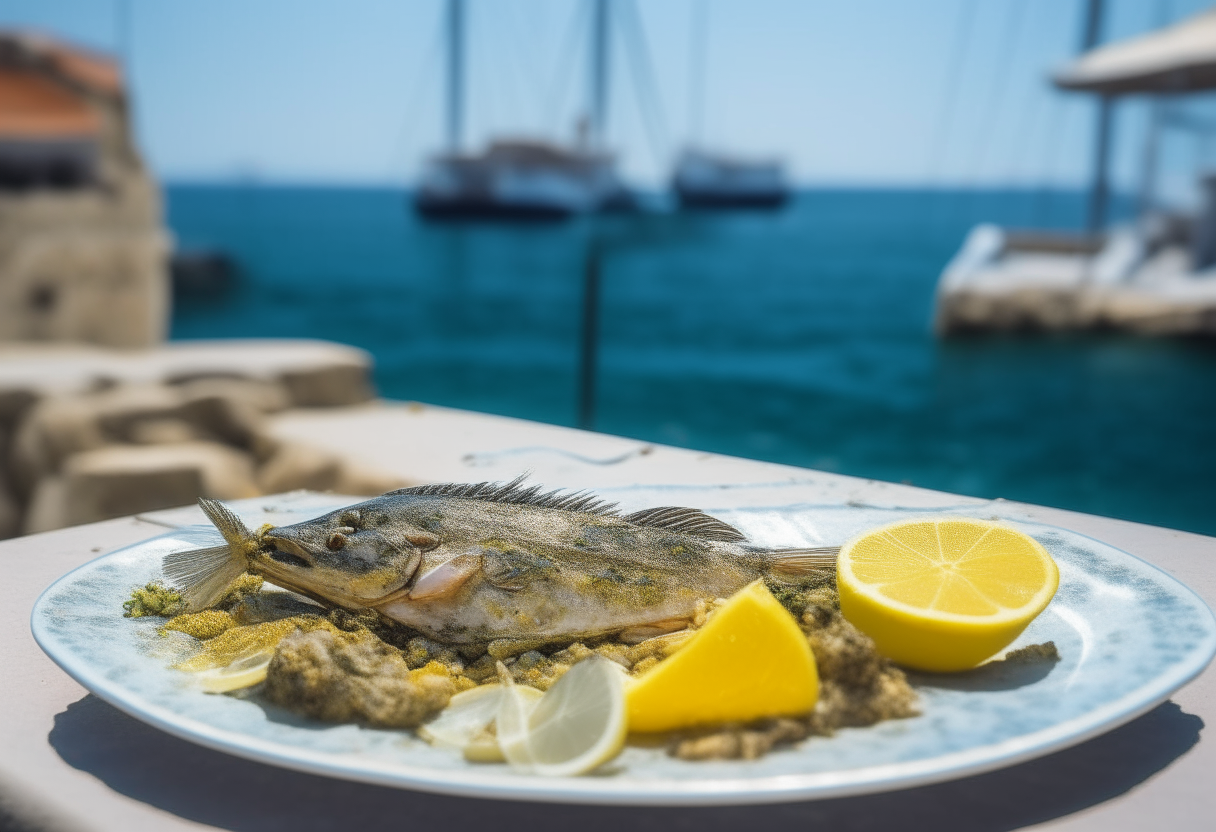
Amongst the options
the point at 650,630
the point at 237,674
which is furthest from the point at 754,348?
the point at 237,674

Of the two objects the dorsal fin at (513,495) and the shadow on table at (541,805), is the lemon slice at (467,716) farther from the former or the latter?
the dorsal fin at (513,495)

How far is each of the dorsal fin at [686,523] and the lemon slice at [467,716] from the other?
44 centimetres

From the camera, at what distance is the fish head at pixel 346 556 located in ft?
4.87

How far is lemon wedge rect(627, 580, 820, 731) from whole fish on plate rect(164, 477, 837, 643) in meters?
0.31

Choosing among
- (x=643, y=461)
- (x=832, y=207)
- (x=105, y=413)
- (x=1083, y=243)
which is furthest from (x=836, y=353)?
(x=832, y=207)

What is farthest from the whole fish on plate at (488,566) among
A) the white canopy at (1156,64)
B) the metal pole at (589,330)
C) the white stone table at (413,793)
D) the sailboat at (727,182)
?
the sailboat at (727,182)

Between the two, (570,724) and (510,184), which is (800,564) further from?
(510,184)

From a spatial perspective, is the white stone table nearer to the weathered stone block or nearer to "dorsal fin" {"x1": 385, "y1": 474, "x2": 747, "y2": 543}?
"dorsal fin" {"x1": 385, "y1": 474, "x2": 747, "y2": 543}

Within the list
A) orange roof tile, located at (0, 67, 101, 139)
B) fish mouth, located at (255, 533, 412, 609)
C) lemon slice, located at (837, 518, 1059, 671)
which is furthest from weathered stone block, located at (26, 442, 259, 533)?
orange roof tile, located at (0, 67, 101, 139)

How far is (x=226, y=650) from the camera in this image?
142 cm

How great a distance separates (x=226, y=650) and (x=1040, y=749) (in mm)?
987

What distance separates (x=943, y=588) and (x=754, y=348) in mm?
34738

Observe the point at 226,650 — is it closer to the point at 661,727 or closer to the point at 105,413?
the point at 661,727

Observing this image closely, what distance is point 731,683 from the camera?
3.91ft
